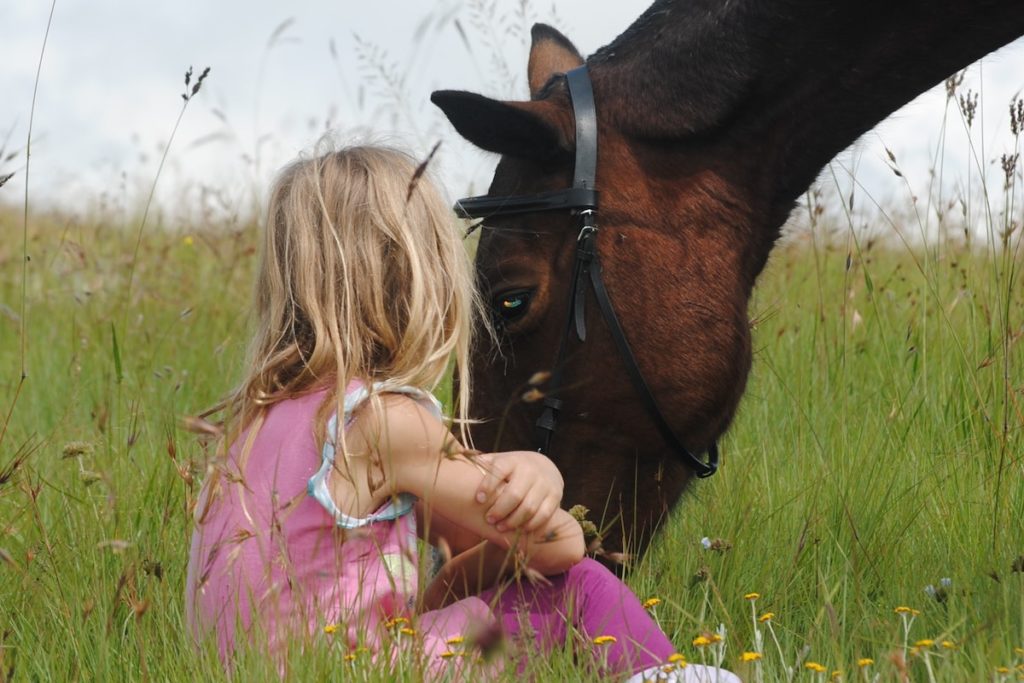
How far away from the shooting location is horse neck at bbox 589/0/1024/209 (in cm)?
353

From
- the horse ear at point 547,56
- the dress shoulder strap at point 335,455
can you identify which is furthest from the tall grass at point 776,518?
the horse ear at point 547,56

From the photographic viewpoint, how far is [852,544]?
3.45m

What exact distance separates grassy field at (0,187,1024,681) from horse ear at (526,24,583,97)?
40.5 inches

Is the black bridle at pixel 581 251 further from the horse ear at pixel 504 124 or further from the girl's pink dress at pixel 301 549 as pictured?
the girl's pink dress at pixel 301 549

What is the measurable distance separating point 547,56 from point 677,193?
102cm

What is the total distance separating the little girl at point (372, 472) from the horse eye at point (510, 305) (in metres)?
0.34

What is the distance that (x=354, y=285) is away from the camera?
290 cm

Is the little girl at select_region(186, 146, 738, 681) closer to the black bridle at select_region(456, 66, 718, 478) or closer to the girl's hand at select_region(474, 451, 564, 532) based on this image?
the girl's hand at select_region(474, 451, 564, 532)

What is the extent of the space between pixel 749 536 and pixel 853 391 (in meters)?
1.64

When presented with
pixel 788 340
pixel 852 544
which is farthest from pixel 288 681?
pixel 788 340

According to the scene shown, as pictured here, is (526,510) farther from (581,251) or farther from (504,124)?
(504,124)

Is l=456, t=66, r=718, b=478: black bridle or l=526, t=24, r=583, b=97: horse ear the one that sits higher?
l=526, t=24, r=583, b=97: horse ear

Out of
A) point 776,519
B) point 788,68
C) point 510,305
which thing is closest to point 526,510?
point 510,305

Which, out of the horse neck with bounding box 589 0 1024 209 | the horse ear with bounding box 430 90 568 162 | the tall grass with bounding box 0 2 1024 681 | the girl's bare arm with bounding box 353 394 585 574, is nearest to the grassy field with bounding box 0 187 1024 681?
the tall grass with bounding box 0 2 1024 681
